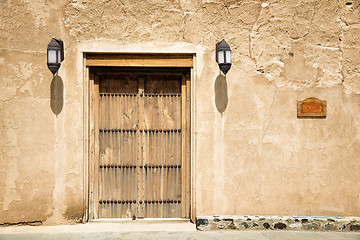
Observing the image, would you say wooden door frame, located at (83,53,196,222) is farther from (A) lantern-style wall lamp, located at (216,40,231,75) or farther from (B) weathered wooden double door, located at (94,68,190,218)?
(A) lantern-style wall lamp, located at (216,40,231,75)

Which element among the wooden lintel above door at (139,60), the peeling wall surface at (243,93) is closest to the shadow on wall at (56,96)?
the peeling wall surface at (243,93)

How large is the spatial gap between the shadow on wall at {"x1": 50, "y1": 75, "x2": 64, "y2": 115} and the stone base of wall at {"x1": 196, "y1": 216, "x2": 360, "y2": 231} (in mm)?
2347

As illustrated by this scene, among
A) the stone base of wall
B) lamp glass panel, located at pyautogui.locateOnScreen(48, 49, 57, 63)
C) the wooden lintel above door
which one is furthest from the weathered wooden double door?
lamp glass panel, located at pyautogui.locateOnScreen(48, 49, 57, 63)

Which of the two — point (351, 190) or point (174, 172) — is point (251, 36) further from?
point (351, 190)

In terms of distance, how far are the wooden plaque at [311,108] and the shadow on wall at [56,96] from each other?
3187 millimetres

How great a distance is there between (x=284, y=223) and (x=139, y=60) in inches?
115

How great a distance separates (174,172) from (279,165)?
4.76 feet

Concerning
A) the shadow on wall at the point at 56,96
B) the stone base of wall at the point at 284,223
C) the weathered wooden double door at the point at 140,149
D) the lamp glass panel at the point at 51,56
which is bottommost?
the stone base of wall at the point at 284,223

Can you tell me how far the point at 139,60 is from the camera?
504 centimetres

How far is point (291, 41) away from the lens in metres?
5.02

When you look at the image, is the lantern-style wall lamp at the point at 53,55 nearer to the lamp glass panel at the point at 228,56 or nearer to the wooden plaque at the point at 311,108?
the lamp glass panel at the point at 228,56

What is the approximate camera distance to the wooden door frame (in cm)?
498

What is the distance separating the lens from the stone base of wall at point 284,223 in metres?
4.85

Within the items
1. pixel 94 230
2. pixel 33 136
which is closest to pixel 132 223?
pixel 94 230
